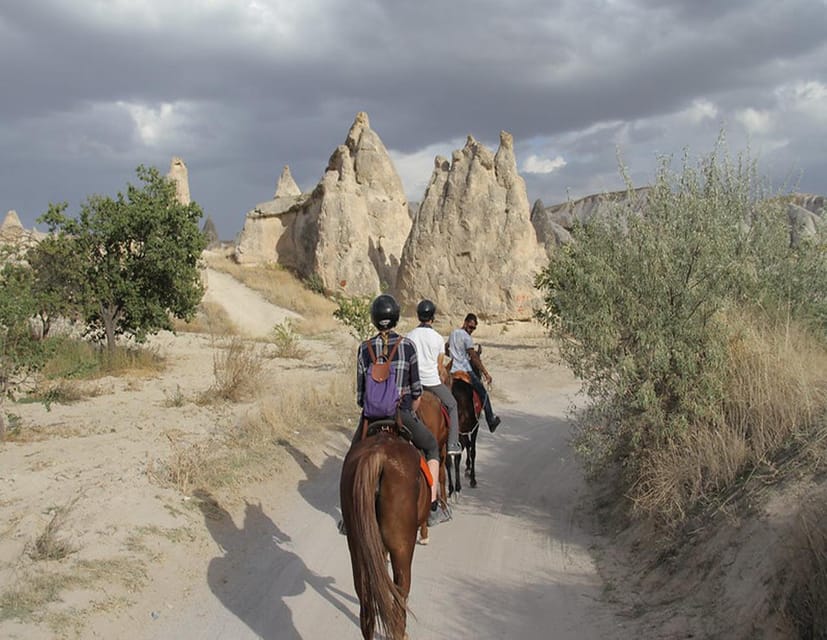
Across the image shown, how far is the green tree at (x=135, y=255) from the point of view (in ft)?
60.6

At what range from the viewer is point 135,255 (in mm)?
19188

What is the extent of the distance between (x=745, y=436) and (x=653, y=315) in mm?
1582

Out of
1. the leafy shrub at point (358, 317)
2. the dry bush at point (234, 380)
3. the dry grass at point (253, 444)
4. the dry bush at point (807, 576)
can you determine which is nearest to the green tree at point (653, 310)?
the dry bush at point (807, 576)

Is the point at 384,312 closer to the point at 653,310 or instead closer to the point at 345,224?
the point at 653,310

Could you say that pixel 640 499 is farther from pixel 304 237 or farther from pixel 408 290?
pixel 304 237

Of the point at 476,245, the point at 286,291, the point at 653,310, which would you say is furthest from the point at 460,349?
the point at 286,291

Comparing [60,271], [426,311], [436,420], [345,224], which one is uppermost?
[345,224]

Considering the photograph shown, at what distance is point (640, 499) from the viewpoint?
7.25 meters

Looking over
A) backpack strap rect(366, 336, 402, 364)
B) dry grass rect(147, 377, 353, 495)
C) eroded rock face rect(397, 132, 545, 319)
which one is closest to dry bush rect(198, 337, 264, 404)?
dry grass rect(147, 377, 353, 495)

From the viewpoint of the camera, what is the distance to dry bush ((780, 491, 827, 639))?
4.32 m

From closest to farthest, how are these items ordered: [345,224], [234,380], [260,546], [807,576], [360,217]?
[807,576], [260,546], [234,380], [345,224], [360,217]

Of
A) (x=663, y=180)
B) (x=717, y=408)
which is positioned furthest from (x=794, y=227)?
(x=717, y=408)

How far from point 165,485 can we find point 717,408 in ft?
20.6

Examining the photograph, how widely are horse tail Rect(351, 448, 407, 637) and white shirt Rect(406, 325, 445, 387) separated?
11.1ft
